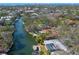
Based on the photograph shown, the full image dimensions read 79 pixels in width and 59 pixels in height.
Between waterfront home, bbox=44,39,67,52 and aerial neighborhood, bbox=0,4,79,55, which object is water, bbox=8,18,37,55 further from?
waterfront home, bbox=44,39,67,52

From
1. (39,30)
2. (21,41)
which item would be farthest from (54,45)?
(21,41)

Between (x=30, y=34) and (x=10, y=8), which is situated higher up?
(x=10, y=8)

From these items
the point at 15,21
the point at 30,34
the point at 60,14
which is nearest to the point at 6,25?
the point at 15,21

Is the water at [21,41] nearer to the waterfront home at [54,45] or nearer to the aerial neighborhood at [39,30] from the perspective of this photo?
the aerial neighborhood at [39,30]

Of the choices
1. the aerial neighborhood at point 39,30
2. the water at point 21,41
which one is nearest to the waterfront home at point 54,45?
the aerial neighborhood at point 39,30

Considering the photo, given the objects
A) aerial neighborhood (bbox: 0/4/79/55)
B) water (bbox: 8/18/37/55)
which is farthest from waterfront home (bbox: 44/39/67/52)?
water (bbox: 8/18/37/55)
